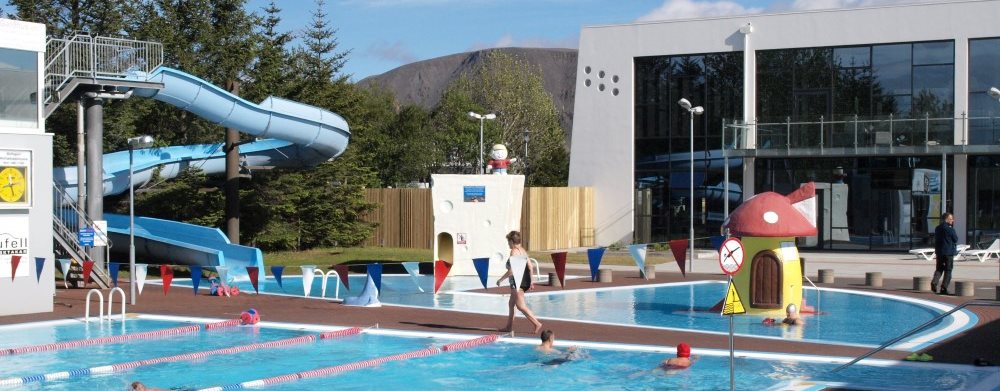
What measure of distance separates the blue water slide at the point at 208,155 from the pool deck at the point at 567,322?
3937mm

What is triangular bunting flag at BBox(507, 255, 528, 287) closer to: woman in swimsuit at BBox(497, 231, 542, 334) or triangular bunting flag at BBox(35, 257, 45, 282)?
woman in swimsuit at BBox(497, 231, 542, 334)

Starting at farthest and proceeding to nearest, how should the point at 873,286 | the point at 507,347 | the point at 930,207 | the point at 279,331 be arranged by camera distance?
the point at 930,207
the point at 873,286
the point at 279,331
the point at 507,347

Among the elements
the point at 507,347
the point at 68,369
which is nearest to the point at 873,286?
the point at 507,347

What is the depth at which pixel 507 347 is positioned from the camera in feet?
56.4

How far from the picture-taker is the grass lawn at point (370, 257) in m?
36.9

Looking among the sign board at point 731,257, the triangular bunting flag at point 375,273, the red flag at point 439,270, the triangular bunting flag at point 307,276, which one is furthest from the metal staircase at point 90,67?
the sign board at point 731,257

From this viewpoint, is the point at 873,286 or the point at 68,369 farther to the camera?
the point at 873,286

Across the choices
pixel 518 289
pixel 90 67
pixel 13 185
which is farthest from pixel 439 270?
pixel 90 67

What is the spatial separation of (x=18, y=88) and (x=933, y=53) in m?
33.2

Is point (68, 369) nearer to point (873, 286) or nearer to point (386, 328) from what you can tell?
point (386, 328)

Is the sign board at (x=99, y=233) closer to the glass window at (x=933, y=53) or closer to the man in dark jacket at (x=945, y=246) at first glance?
the man in dark jacket at (x=945, y=246)

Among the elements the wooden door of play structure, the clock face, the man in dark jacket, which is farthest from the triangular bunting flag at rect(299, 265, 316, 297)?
the man in dark jacket

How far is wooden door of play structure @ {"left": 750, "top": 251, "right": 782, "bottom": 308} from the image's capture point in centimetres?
2053

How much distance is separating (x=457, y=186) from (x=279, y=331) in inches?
453
